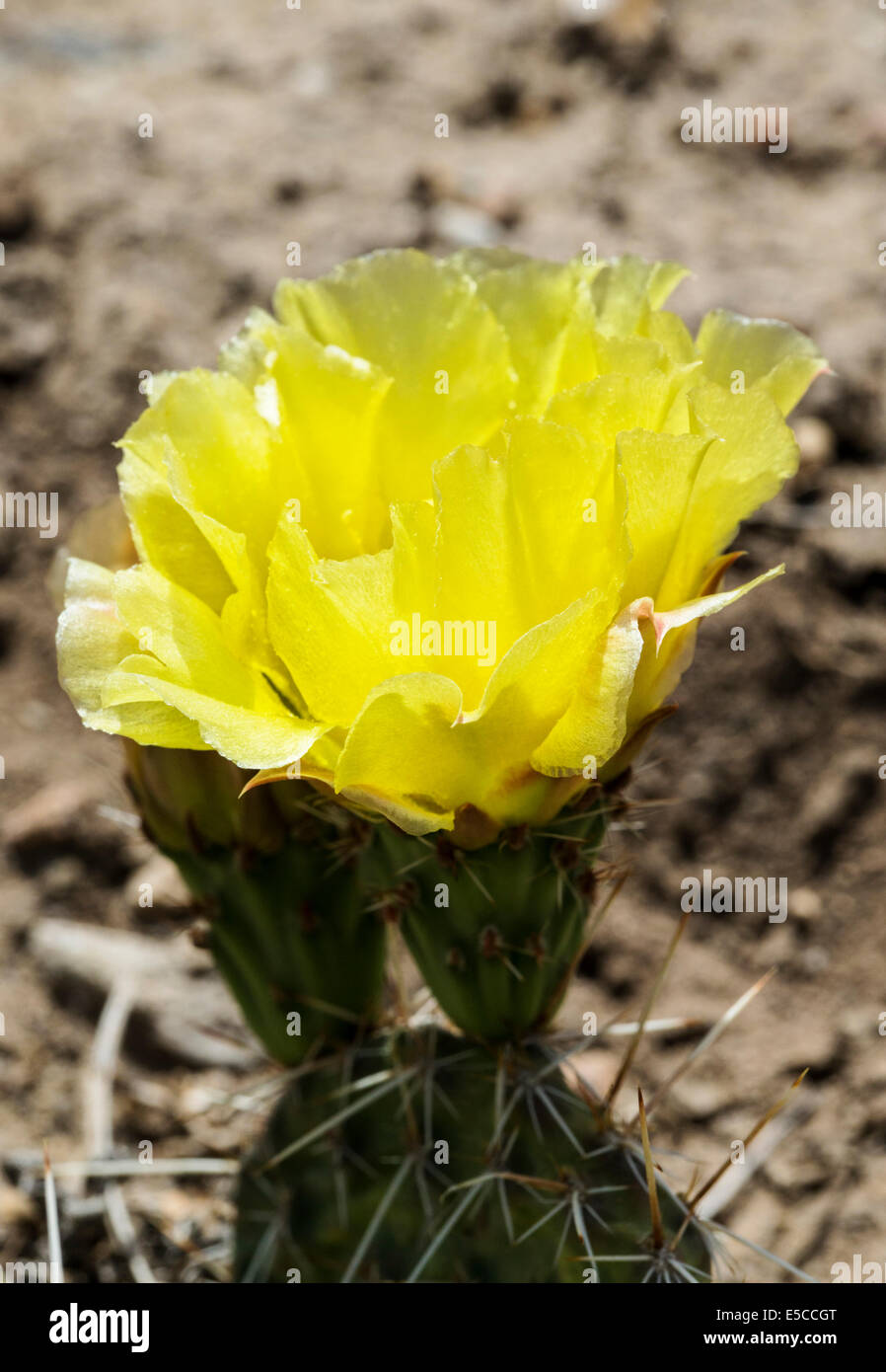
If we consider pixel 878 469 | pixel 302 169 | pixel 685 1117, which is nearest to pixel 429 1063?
pixel 685 1117

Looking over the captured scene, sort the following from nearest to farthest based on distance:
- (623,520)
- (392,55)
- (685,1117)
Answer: (623,520), (685,1117), (392,55)

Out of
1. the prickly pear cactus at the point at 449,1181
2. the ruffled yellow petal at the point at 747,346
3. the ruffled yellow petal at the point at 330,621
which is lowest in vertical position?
the prickly pear cactus at the point at 449,1181

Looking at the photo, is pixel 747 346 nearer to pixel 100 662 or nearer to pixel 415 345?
pixel 415 345

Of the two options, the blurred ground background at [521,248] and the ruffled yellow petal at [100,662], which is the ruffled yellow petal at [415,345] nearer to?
the ruffled yellow petal at [100,662]

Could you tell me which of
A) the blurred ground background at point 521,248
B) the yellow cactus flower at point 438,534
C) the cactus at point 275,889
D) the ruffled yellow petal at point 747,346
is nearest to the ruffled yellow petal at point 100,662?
the yellow cactus flower at point 438,534

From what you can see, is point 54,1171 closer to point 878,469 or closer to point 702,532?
point 702,532

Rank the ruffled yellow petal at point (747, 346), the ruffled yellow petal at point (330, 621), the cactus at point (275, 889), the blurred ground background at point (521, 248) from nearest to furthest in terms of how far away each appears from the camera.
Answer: the ruffled yellow petal at point (330, 621) → the ruffled yellow petal at point (747, 346) → the cactus at point (275, 889) → the blurred ground background at point (521, 248)
